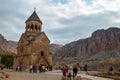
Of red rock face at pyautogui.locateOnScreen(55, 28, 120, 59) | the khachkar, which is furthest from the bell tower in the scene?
red rock face at pyautogui.locateOnScreen(55, 28, 120, 59)

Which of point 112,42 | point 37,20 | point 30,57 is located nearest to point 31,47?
point 30,57

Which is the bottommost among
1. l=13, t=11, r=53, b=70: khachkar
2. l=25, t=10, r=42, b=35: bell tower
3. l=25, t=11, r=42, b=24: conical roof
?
l=13, t=11, r=53, b=70: khachkar

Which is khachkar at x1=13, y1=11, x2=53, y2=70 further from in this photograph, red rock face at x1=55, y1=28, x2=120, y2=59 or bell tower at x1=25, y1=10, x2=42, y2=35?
red rock face at x1=55, y1=28, x2=120, y2=59

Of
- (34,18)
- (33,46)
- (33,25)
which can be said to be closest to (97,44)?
(34,18)

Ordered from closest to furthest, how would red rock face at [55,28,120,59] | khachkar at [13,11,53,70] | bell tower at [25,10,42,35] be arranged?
khachkar at [13,11,53,70] < bell tower at [25,10,42,35] < red rock face at [55,28,120,59]

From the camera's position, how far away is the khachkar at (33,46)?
53844 mm

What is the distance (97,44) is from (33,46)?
76210mm

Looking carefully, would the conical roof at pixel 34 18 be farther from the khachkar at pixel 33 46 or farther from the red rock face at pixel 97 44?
the red rock face at pixel 97 44

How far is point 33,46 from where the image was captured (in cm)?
5450

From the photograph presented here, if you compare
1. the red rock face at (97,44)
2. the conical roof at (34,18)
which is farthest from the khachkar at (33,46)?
the red rock face at (97,44)

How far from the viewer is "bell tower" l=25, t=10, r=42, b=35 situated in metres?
56.6

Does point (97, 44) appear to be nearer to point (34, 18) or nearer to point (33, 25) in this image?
point (34, 18)

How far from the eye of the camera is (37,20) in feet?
186

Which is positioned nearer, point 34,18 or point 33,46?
point 33,46
